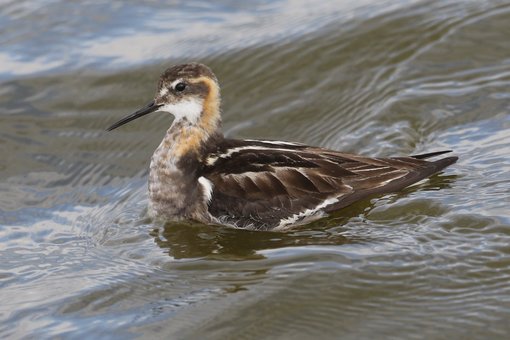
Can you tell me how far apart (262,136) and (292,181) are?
210 centimetres

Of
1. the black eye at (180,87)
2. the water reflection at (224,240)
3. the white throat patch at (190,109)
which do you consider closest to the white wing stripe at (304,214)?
the water reflection at (224,240)

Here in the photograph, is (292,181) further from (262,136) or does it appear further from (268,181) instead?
(262,136)

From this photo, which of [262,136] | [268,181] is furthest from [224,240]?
[262,136]

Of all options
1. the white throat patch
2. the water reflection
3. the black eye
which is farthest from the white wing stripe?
the black eye

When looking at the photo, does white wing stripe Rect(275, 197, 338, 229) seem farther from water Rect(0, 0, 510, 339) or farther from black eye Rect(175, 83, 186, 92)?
black eye Rect(175, 83, 186, 92)

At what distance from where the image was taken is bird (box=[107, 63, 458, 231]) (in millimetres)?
8898

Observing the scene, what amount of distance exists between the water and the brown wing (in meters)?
0.15

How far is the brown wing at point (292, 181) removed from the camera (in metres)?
8.89

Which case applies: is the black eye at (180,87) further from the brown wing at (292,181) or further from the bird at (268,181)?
the brown wing at (292,181)

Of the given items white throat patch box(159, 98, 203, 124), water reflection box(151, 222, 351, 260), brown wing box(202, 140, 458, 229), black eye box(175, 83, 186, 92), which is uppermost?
black eye box(175, 83, 186, 92)

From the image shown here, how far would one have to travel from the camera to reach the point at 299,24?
12.7 metres

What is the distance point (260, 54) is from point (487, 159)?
3822 millimetres

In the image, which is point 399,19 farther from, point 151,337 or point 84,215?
point 151,337

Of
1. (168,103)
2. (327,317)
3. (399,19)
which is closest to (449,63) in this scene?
(399,19)
